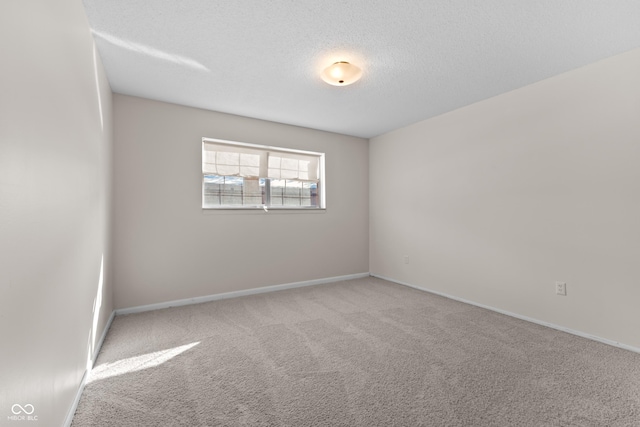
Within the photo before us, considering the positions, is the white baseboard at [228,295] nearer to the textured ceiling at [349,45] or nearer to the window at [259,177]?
the window at [259,177]

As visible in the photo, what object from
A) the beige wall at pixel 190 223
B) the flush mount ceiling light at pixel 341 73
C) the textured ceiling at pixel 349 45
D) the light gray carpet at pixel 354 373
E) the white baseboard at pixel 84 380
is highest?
the textured ceiling at pixel 349 45

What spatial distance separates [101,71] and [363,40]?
7.47 ft

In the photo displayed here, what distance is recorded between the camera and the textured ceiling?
1.90m

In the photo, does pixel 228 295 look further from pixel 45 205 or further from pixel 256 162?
pixel 45 205

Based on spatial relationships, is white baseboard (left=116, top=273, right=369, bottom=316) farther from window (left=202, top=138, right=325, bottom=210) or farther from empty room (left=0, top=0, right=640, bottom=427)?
window (left=202, top=138, right=325, bottom=210)

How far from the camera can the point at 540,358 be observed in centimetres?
218

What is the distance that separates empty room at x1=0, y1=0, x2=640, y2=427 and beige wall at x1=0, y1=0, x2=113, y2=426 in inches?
0.6

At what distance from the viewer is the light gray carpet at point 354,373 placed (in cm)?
158

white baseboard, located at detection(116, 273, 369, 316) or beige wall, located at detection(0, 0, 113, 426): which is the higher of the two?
beige wall, located at detection(0, 0, 113, 426)

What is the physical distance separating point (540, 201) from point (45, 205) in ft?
12.5

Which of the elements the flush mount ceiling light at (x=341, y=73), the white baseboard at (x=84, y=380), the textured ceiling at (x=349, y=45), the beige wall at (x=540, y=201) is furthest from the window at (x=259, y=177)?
the flush mount ceiling light at (x=341, y=73)

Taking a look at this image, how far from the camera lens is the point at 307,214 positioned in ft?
14.6

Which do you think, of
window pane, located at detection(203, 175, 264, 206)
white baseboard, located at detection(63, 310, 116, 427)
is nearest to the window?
window pane, located at detection(203, 175, 264, 206)

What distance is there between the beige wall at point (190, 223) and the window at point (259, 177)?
0.47 ft
